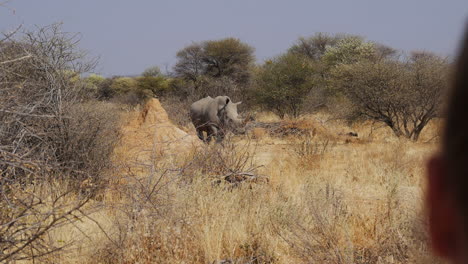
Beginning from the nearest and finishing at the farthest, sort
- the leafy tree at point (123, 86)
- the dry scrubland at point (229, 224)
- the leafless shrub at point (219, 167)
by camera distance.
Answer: the dry scrubland at point (229, 224), the leafless shrub at point (219, 167), the leafy tree at point (123, 86)

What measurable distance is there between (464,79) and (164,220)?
154 inches

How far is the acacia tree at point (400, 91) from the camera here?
1395 cm

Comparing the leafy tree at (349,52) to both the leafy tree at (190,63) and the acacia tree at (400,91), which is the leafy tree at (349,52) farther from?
the acacia tree at (400,91)

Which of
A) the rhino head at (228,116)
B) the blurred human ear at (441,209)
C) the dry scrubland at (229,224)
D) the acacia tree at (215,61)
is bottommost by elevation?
the dry scrubland at (229,224)

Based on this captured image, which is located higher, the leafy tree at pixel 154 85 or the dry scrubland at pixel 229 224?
the leafy tree at pixel 154 85

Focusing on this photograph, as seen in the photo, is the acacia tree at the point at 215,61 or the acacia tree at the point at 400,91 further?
the acacia tree at the point at 215,61

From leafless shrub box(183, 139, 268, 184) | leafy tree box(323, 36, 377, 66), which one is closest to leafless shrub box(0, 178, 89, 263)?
leafless shrub box(183, 139, 268, 184)

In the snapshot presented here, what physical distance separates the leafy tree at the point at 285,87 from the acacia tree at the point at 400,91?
630cm

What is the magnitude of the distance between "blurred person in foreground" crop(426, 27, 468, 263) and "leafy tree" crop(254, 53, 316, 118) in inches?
852

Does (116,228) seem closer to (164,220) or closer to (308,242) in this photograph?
(164,220)

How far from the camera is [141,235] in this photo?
4035 millimetres

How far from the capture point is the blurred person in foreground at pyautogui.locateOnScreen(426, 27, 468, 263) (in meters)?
0.37

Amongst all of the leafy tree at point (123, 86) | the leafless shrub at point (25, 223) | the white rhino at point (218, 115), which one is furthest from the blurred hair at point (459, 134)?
the leafy tree at point (123, 86)

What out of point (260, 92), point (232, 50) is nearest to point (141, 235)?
point (260, 92)
